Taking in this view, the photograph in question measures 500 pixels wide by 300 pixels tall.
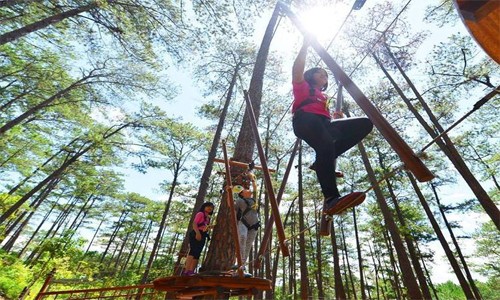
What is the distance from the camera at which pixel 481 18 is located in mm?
1209

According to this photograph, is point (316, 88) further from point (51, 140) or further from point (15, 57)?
point (51, 140)

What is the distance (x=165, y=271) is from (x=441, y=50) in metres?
21.2

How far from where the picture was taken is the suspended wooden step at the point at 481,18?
1182 mm

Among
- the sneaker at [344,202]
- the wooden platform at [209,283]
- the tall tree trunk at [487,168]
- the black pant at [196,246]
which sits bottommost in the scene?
the wooden platform at [209,283]

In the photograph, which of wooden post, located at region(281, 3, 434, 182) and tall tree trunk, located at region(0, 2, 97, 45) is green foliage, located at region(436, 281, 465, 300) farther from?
tall tree trunk, located at region(0, 2, 97, 45)

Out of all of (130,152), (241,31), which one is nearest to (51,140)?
(130,152)

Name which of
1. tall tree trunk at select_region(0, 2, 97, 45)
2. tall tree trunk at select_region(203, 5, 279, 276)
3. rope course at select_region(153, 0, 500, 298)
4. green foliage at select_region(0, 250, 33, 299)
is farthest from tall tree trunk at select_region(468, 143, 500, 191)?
green foliage at select_region(0, 250, 33, 299)

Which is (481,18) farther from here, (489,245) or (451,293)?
(451,293)

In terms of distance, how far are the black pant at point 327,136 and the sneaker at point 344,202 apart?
0.12 meters

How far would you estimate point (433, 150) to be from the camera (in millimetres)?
15492

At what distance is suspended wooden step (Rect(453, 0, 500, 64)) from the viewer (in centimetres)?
118

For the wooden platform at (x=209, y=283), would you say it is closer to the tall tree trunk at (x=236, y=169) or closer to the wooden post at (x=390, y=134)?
the tall tree trunk at (x=236, y=169)

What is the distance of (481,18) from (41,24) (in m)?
9.94

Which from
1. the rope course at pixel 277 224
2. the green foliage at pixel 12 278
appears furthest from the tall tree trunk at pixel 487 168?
the green foliage at pixel 12 278
